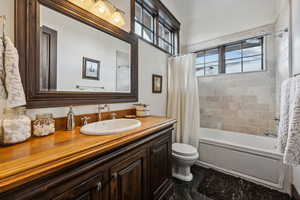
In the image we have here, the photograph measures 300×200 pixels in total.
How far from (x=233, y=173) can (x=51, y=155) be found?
7.46ft

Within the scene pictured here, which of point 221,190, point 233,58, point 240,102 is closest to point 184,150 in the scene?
point 221,190

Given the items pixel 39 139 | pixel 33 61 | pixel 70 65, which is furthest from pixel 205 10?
pixel 39 139

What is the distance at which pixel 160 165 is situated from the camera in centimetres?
135

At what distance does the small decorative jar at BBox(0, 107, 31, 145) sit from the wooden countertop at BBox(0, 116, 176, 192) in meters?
0.04

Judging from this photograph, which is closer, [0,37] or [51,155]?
[51,155]

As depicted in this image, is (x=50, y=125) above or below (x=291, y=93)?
below

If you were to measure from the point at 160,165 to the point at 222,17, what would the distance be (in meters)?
3.09

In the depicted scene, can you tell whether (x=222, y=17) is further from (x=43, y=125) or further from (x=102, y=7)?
(x=43, y=125)

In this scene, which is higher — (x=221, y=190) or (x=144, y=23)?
(x=144, y=23)

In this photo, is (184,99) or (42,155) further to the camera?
(184,99)

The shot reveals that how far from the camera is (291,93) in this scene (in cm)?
120

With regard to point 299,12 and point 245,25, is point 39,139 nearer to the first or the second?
point 299,12

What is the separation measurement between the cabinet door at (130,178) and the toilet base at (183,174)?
91cm

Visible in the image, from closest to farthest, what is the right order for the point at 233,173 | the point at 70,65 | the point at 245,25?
the point at 70,65, the point at 233,173, the point at 245,25
